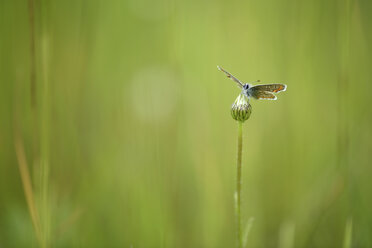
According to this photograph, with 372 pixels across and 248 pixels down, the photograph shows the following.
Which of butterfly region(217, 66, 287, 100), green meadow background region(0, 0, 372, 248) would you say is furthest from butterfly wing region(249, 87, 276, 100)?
green meadow background region(0, 0, 372, 248)

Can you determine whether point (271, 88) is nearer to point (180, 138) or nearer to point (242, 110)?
point (242, 110)

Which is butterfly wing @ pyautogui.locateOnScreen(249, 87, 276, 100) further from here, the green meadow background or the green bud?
the green meadow background

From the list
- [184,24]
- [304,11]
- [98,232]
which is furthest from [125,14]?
[98,232]

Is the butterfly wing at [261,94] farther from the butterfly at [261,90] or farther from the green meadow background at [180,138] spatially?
the green meadow background at [180,138]

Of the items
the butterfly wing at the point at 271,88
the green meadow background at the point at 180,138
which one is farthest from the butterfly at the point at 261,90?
the green meadow background at the point at 180,138

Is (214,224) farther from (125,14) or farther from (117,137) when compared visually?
(125,14)
